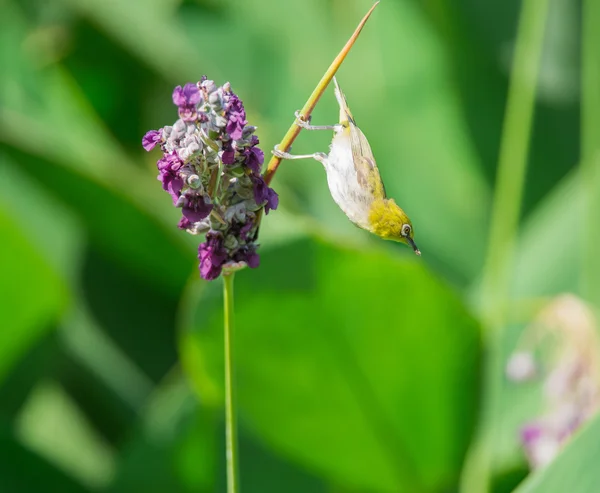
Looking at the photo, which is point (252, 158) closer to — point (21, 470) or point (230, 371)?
point (230, 371)

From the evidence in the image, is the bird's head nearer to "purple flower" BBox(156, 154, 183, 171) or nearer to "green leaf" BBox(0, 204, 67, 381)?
"purple flower" BBox(156, 154, 183, 171)

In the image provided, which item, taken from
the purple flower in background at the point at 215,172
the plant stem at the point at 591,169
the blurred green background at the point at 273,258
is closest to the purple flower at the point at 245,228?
the purple flower in background at the point at 215,172

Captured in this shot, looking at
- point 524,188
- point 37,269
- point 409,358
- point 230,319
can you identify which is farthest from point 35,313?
point 524,188

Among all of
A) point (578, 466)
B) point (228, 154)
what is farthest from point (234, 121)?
point (578, 466)

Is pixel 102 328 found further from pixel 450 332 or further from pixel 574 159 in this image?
pixel 574 159

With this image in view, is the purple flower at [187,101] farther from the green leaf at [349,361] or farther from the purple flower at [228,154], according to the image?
the green leaf at [349,361]

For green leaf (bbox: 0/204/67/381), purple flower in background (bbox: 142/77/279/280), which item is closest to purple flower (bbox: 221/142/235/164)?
purple flower in background (bbox: 142/77/279/280)
